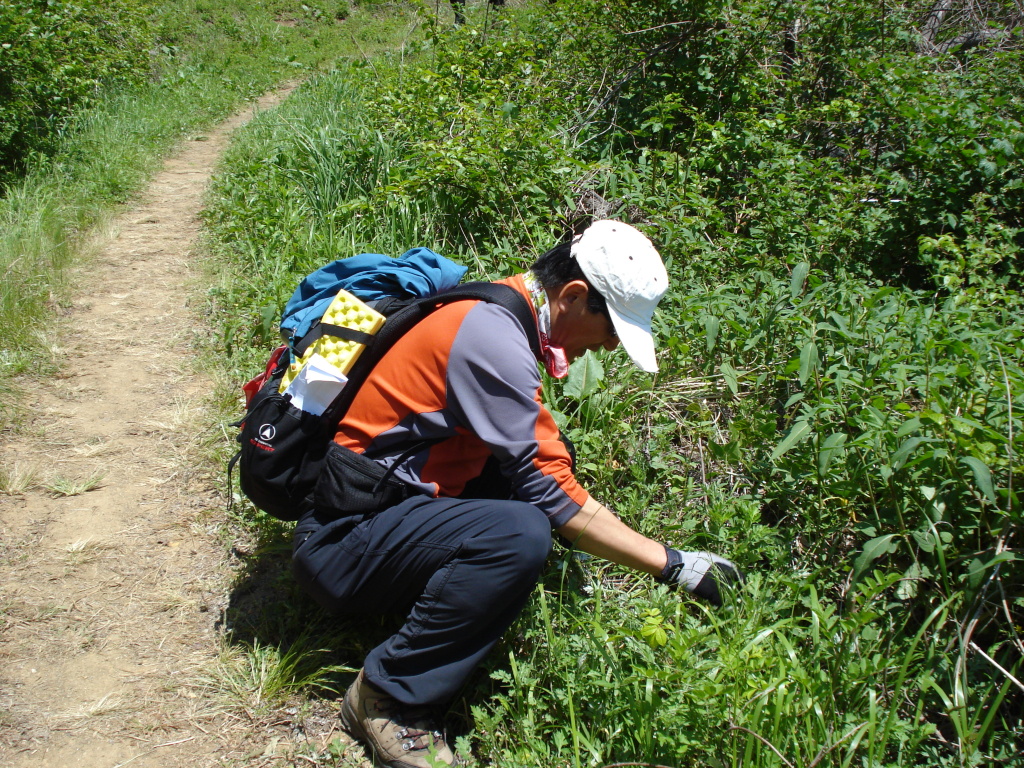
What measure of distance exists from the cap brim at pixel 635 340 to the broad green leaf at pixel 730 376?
0.96 m

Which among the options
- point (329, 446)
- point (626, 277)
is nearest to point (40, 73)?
point (329, 446)

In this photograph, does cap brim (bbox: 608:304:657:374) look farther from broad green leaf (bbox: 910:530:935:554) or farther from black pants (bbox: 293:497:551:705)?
broad green leaf (bbox: 910:530:935:554)

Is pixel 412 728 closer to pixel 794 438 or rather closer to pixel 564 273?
pixel 564 273

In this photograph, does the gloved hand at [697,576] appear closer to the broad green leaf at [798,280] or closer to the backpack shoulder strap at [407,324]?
the backpack shoulder strap at [407,324]

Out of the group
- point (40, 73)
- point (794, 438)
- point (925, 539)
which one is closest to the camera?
point (925, 539)

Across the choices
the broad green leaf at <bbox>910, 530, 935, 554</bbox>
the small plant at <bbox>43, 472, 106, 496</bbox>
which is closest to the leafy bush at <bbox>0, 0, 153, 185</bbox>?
the small plant at <bbox>43, 472, 106, 496</bbox>

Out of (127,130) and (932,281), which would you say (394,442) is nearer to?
(932,281)

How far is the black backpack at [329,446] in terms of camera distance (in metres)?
1.99

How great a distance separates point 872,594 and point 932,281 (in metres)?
2.62

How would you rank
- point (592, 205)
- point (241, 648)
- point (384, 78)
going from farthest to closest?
point (384, 78), point (592, 205), point (241, 648)

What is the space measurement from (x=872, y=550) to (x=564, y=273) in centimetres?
114

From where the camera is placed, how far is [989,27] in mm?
5805

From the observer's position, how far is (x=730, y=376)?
2.97m

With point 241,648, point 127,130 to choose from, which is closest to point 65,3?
point 127,130
